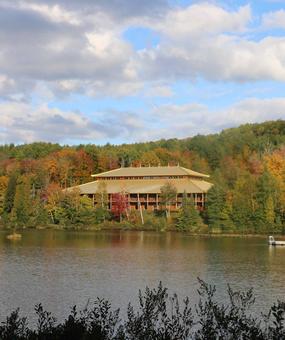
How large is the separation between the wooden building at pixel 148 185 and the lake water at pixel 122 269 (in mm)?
19812

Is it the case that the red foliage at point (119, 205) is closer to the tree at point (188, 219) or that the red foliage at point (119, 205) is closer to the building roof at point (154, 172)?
the tree at point (188, 219)

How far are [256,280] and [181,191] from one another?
4532cm

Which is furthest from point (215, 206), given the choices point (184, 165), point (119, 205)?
point (184, 165)

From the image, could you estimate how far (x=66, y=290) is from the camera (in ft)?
83.1

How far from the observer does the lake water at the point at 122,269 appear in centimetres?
2414

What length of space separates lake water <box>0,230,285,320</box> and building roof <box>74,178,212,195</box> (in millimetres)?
20956

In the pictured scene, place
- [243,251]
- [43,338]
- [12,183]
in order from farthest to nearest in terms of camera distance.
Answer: [12,183], [243,251], [43,338]

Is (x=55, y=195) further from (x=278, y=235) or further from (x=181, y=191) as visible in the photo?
→ (x=278, y=235)

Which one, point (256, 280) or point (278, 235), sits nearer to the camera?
point (256, 280)

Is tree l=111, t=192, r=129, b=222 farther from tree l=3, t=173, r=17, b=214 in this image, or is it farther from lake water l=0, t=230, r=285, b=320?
lake water l=0, t=230, r=285, b=320

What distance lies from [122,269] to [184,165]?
61.5 m

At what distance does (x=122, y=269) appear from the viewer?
3259cm

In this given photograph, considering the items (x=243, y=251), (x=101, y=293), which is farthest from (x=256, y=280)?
(x=243, y=251)

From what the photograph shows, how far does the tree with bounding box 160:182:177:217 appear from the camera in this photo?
70312mm
